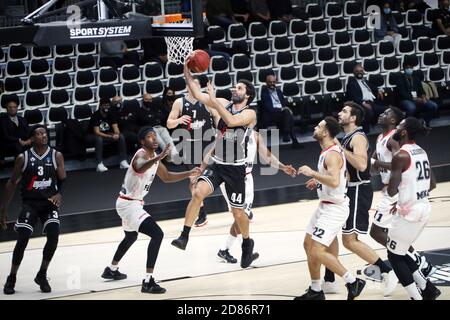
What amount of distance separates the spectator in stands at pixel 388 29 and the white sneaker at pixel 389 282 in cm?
1143

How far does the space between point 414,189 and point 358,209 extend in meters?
0.90

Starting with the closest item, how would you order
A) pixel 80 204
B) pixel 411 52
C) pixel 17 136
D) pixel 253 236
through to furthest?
pixel 253 236, pixel 80 204, pixel 17 136, pixel 411 52

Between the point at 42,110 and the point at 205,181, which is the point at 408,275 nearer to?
the point at 205,181

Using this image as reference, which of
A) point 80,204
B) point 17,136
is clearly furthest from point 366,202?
point 17,136

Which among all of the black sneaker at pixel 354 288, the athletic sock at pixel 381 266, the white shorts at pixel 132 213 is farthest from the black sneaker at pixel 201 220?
the black sneaker at pixel 354 288

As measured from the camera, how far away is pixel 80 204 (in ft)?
45.8

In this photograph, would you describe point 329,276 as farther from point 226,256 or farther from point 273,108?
point 273,108

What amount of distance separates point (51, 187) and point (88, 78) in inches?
284

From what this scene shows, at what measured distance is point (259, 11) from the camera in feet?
65.5

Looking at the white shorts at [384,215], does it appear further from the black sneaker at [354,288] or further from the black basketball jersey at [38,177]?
the black basketball jersey at [38,177]

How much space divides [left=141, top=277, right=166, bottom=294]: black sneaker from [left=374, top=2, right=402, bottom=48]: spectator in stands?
1168 cm

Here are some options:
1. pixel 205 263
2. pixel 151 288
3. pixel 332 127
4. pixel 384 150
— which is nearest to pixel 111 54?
pixel 205 263

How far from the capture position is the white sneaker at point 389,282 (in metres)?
8.92
